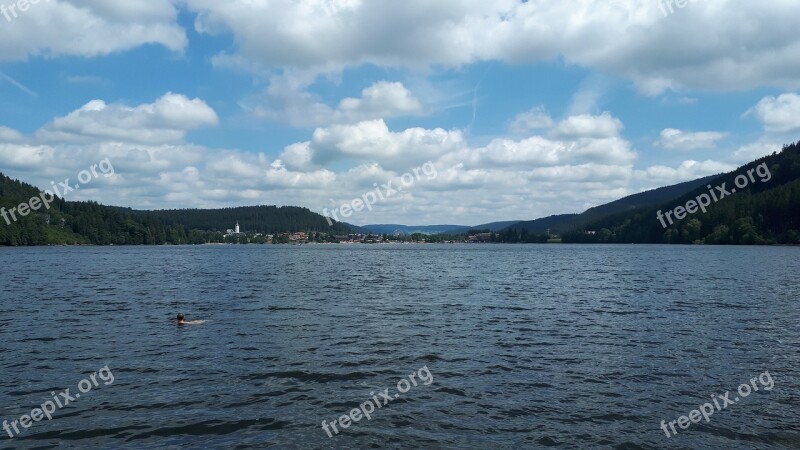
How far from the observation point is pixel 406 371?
83.4 ft

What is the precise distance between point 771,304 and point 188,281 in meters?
73.0

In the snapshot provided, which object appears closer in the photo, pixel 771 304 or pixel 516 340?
pixel 516 340

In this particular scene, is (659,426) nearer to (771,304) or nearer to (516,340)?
(516,340)

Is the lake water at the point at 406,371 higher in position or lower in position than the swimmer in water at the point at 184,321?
lower

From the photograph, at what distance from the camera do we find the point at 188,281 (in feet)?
260

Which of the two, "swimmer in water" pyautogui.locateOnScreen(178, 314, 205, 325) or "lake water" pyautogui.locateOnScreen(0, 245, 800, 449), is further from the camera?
"swimmer in water" pyautogui.locateOnScreen(178, 314, 205, 325)

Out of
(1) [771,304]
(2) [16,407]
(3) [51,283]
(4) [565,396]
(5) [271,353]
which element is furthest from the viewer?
(3) [51,283]

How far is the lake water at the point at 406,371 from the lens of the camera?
1781 centimetres

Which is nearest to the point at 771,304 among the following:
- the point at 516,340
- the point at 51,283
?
the point at 516,340

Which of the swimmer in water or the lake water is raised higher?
the swimmer in water

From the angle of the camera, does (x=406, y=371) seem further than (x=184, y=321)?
No

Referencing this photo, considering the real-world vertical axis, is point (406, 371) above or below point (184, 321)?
below

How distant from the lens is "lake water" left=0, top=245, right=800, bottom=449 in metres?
17.8

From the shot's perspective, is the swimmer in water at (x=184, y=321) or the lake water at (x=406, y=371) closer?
the lake water at (x=406, y=371)
